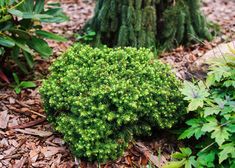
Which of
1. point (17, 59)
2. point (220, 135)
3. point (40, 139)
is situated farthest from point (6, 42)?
point (220, 135)

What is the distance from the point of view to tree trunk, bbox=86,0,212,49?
370 centimetres

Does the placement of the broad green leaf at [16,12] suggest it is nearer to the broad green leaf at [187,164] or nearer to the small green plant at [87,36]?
the small green plant at [87,36]

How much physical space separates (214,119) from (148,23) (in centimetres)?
145

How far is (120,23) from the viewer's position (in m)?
3.83

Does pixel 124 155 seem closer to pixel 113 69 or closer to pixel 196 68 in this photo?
pixel 113 69

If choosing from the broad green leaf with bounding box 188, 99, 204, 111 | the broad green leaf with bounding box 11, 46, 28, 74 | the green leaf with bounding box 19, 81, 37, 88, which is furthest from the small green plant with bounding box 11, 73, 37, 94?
the broad green leaf with bounding box 188, 99, 204, 111

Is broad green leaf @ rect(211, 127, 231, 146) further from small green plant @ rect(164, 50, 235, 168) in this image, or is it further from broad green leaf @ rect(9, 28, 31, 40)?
broad green leaf @ rect(9, 28, 31, 40)

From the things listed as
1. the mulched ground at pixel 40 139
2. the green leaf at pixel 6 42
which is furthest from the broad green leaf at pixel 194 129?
the green leaf at pixel 6 42

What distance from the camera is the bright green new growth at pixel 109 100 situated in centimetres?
260

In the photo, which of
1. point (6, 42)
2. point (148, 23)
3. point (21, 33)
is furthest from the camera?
point (148, 23)

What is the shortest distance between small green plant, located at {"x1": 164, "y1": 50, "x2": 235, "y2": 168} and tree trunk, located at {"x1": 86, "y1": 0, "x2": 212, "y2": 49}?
104 centimetres

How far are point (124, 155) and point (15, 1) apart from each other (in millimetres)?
1528

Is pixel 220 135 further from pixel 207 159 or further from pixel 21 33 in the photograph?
pixel 21 33

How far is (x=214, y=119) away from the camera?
2.57 metres
